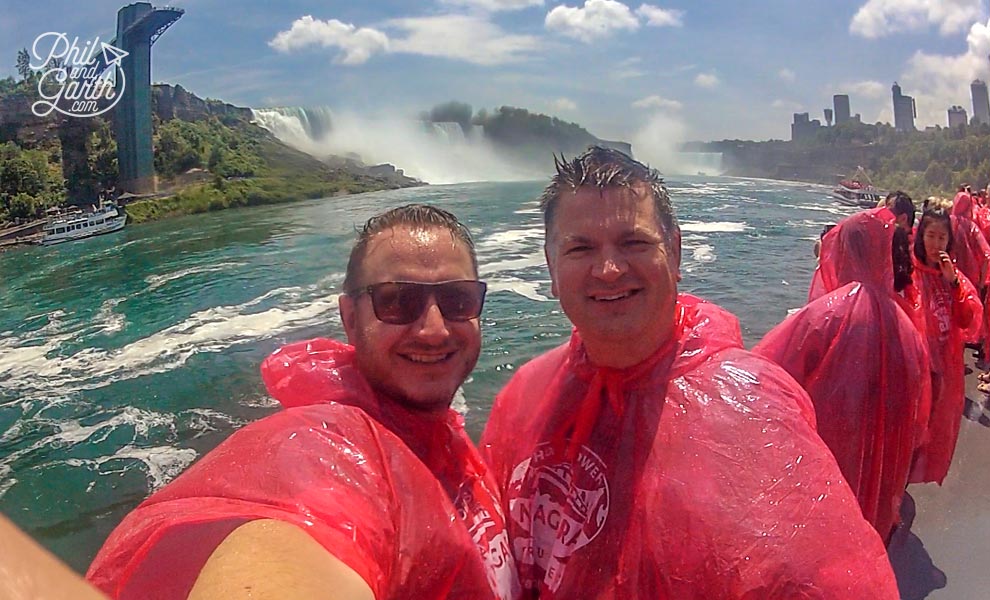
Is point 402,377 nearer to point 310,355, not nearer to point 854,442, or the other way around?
point 310,355

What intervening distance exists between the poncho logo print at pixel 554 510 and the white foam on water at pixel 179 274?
14.7 metres

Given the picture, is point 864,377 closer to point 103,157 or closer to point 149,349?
point 149,349

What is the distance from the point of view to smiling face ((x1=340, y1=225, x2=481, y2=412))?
42.1 inches

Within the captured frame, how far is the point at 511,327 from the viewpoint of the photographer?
9.45 metres

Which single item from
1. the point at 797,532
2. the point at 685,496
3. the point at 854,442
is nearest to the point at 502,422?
the point at 685,496

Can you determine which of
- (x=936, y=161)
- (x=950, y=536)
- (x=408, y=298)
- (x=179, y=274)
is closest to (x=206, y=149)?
(x=179, y=274)

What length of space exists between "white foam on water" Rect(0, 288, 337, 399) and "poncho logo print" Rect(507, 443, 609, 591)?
334 inches

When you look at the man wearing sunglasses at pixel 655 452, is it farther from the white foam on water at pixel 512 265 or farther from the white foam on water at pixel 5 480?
the white foam on water at pixel 512 265

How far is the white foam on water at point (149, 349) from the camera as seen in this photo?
28.3ft

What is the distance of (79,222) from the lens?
74.5 feet

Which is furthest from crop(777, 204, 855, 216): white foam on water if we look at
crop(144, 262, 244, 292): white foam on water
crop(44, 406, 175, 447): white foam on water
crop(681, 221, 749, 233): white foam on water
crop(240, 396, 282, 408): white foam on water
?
crop(44, 406, 175, 447): white foam on water

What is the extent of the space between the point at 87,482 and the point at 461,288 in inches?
237

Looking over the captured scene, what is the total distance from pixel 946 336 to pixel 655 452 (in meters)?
2.48

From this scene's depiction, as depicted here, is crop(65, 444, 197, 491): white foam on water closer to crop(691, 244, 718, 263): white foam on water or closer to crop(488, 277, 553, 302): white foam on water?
crop(488, 277, 553, 302): white foam on water
